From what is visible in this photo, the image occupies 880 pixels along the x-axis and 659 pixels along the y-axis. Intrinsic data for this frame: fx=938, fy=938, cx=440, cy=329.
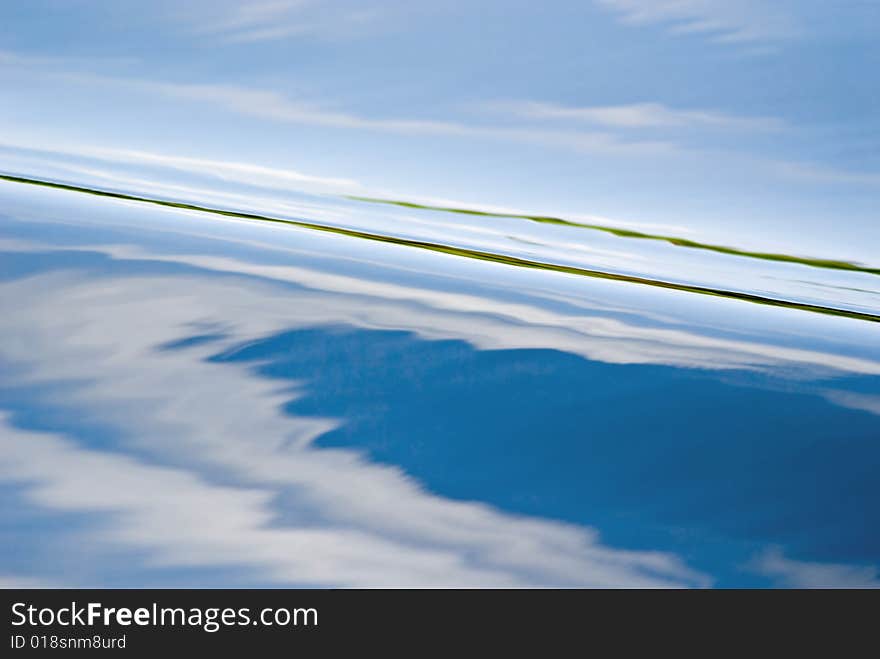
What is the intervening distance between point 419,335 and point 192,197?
3.20 feet

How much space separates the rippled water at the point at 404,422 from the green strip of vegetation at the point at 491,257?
0.02 m

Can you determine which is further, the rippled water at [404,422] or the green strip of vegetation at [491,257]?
the green strip of vegetation at [491,257]

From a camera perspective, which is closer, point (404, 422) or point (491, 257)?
point (404, 422)

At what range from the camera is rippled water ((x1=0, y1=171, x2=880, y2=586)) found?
2.27ft

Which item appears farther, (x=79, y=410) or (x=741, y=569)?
(x=79, y=410)

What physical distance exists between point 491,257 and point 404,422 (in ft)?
3.12

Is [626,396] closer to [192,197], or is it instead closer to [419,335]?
[419,335]

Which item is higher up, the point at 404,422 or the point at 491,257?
the point at 491,257

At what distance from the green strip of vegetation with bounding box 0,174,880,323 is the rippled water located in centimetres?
2

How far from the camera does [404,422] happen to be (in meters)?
0.94

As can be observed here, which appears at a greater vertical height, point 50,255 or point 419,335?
point 50,255

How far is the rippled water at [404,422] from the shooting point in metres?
0.69
